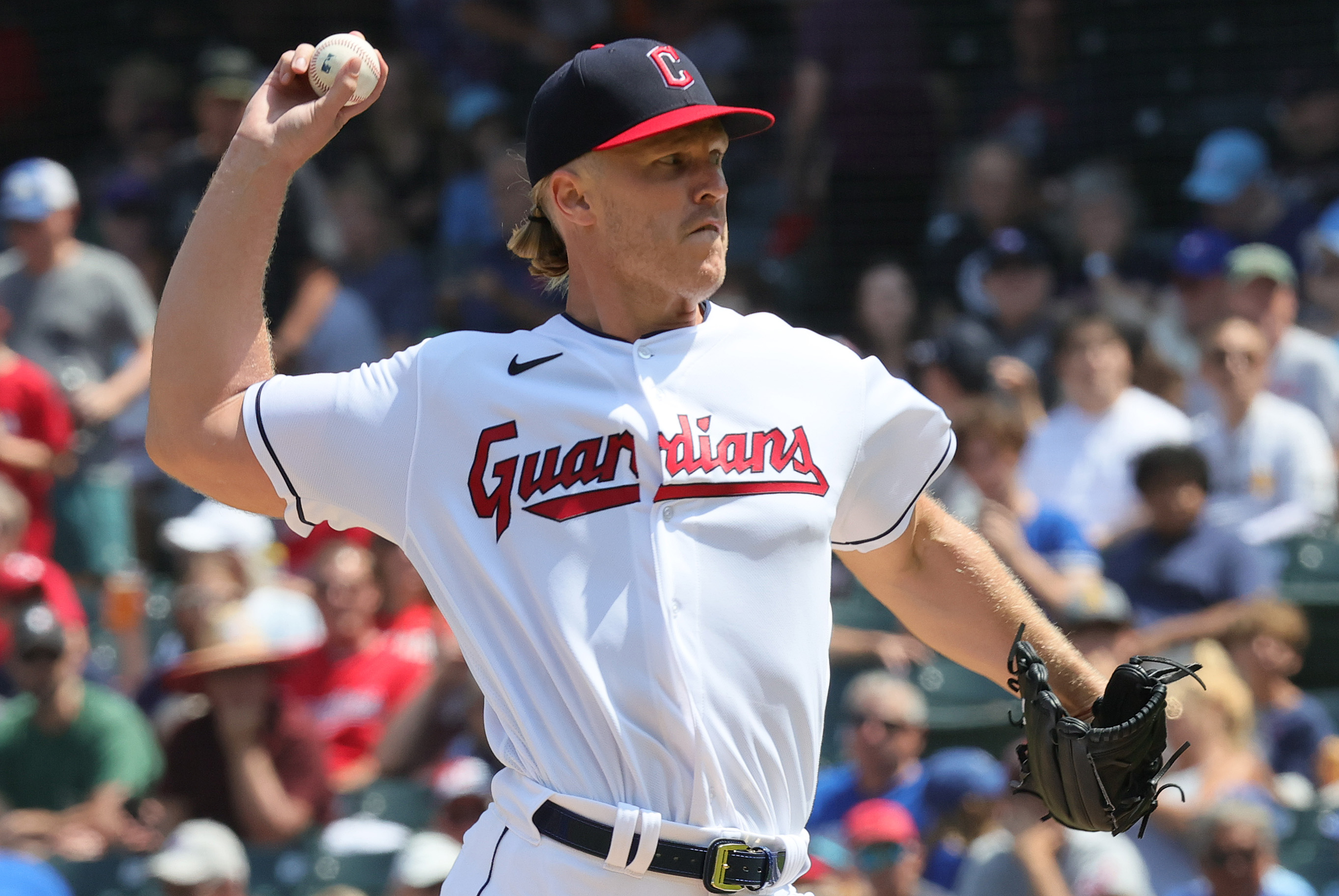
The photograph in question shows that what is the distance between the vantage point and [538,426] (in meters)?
2.28

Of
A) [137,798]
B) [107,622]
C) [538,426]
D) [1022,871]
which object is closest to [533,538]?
[538,426]

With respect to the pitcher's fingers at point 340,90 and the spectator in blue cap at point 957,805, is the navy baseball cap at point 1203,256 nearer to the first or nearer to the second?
the spectator in blue cap at point 957,805

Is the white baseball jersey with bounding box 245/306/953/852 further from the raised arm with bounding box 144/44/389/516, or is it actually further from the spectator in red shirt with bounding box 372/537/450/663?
the spectator in red shirt with bounding box 372/537/450/663

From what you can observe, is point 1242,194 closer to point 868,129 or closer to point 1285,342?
point 1285,342

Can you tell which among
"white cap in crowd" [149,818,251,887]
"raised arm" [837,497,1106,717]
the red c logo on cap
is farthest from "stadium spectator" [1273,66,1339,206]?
the red c logo on cap

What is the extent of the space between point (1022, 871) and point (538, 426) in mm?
2771

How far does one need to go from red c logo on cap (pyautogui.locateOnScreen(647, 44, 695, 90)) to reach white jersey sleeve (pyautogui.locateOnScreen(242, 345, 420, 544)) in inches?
20.0

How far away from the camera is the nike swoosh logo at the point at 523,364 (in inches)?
91.0

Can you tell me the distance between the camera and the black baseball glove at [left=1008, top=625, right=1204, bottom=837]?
7.75 ft

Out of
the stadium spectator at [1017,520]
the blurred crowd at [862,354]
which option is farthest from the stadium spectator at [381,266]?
the stadium spectator at [1017,520]

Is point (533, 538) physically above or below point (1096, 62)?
above

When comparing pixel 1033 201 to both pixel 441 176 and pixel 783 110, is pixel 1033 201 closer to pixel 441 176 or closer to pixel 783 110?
pixel 783 110

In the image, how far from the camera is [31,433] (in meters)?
6.72

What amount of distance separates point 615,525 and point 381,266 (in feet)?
21.5
